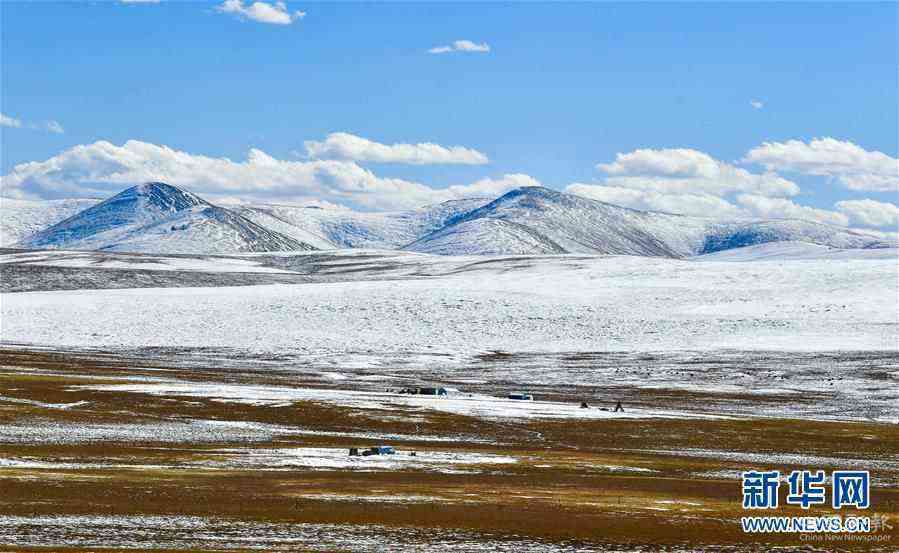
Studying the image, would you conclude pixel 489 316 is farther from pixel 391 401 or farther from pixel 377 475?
pixel 377 475

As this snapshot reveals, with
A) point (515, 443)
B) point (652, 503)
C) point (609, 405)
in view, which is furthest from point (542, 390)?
point (652, 503)

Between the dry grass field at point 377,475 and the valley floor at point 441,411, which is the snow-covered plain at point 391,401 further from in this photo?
the dry grass field at point 377,475

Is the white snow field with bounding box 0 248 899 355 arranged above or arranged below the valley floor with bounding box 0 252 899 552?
above

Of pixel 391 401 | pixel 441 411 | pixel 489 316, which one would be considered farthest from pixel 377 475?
pixel 489 316

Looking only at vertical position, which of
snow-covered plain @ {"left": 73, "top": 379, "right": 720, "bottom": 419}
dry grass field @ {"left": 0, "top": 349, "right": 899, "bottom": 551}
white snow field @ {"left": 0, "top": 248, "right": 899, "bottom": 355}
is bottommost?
dry grass field @ {"left": 0, "top": 349, "right": 899, "bottom": 551}

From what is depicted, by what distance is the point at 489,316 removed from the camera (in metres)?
134

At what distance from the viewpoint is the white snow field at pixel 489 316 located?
118 m

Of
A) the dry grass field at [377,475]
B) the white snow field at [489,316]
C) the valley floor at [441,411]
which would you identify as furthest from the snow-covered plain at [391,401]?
the white snow field at [489,316]

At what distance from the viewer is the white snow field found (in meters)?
118

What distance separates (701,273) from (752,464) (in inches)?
4901

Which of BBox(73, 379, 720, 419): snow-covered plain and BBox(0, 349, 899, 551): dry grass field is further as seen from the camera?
BBox(73, 379, 720, 419): snow-covered plain

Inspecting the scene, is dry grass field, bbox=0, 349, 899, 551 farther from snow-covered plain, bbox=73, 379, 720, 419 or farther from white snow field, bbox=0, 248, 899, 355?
white snow field, bbox=0, 248, 899, 355

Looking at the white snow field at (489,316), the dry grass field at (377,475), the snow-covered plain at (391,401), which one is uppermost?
the white snow field at (489,316)

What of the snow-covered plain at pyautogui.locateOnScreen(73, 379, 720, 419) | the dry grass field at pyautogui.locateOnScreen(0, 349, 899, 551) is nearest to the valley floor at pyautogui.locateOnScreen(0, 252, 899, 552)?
the dry grass field at pyautogui.locateOnScreen(0, 349, 899, 551)
